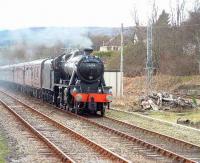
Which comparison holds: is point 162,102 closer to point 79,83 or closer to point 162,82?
point 79,83

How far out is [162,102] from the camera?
90.5ft

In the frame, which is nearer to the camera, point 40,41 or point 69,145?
point 69,145

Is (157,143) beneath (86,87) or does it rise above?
beneath

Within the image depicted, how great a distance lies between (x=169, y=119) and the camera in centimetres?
2234

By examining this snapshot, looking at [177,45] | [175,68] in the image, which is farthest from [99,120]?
[177,45]

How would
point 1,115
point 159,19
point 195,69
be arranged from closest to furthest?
1. point 1,115
2. point 195,69
3. point 159,19

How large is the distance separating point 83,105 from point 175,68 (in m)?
30.6

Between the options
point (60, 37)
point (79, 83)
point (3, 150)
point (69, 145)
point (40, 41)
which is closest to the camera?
point (3, 150)

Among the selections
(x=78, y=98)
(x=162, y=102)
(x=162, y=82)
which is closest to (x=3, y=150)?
(x=78, y=98)

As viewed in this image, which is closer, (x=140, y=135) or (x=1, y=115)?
(x=140, y=135)

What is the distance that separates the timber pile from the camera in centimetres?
2673

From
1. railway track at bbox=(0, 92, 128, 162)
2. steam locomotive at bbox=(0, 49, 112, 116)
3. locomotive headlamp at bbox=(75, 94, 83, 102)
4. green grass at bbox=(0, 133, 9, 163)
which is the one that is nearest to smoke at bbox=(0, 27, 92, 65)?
steam locomotive at bbox=(0, 49, 112, 116)

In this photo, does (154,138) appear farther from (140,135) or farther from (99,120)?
(99,120)

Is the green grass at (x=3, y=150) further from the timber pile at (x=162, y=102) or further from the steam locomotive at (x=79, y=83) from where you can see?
the timber pile at (x=162, y=102)
